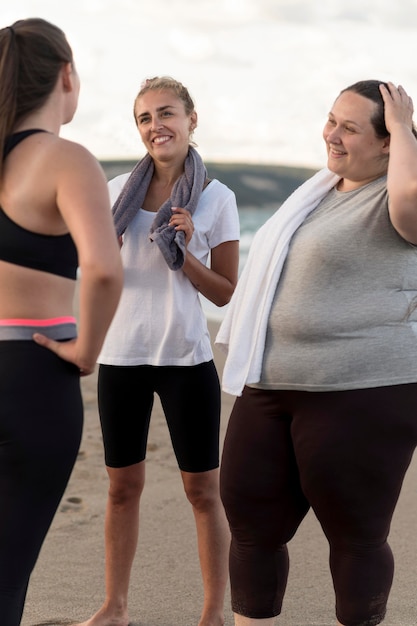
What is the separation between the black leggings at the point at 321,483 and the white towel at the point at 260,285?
0.29ft

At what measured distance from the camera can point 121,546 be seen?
11.5ft

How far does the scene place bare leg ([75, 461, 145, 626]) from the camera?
3471mm

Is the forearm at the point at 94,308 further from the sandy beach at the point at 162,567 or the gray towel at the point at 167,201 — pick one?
the sandy beach at the point at 162,567

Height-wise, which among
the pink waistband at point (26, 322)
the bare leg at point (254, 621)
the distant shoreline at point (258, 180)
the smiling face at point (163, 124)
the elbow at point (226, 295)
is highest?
the smiling face at point (163, 124)

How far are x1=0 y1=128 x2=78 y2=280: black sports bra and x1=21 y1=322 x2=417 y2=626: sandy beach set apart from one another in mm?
1799

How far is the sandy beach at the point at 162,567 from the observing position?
142 inches

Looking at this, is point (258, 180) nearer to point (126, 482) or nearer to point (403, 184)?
point (126, 482)

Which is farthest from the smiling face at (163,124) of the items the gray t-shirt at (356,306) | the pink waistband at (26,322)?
the pink waistband at (26,322)

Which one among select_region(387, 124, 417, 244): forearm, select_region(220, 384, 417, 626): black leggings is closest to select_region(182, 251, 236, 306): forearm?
select_region(220, 384, 417, 626): black leggings

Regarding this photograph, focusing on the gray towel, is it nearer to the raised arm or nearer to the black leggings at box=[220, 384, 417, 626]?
the black leggings at box=[220, 384, 417, 626]

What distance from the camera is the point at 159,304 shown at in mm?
3385

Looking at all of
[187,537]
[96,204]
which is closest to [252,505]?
[96,204]

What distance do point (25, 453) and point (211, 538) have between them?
1411mm

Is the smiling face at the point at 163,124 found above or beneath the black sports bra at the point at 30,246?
beneath
